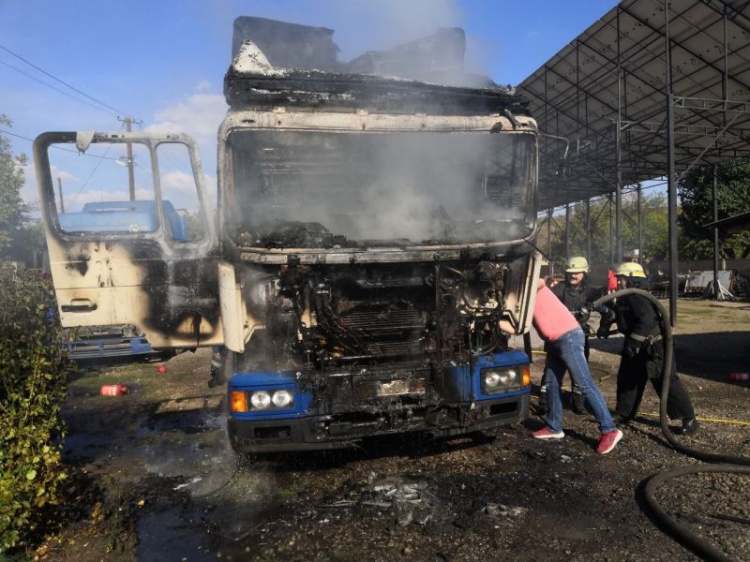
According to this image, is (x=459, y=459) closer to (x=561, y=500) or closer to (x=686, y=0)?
(x=561, y=500)

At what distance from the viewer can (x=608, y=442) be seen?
428cm

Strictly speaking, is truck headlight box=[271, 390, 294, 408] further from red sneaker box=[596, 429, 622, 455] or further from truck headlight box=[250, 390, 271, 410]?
red sneaker box=[596, 429, 622, 455]

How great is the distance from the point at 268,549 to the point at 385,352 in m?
1.43

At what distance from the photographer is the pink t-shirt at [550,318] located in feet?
14.9

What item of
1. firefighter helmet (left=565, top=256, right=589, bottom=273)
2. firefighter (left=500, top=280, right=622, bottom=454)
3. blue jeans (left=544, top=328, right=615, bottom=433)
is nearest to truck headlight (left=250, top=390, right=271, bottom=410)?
firefighter (left=500, top=280, right=622, bottom=454)

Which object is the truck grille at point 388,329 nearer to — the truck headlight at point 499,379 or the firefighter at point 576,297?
the truck headlight at point 499,379

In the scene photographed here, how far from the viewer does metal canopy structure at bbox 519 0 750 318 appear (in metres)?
12.5

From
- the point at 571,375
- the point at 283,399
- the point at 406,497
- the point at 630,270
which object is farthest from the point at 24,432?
the point at 630,270

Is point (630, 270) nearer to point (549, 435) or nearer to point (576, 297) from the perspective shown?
point (576, 297)

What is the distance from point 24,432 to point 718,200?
968 inches

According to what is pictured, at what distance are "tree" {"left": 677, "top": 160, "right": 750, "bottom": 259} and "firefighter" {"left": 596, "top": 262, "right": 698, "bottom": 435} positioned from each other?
17679 mm

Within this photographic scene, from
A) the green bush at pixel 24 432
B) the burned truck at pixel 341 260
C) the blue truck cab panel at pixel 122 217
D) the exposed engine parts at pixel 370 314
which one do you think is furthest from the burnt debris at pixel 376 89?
the green bush at pixel 24 432

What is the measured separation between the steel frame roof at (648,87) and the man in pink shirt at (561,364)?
5940 mm

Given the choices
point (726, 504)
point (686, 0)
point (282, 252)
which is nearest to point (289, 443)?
point (282, 252)
